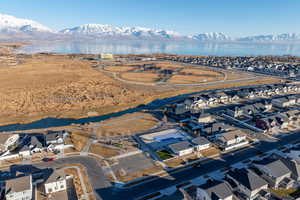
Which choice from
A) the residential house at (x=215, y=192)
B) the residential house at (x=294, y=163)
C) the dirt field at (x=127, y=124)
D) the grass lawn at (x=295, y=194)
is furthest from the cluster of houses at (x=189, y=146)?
the grass lawn at (x=295, y=194)

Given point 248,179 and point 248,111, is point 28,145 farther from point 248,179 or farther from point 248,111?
point 248,111

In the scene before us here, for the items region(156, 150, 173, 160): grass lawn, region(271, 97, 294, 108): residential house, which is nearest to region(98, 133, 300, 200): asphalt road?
region(156, 150, 173, 160): grass lawn

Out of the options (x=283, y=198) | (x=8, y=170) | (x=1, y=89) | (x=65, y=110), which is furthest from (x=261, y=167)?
(x=1, y=89)

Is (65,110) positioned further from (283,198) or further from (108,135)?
(283,198)

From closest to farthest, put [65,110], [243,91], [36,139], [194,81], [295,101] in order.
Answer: [36,139]
[65,110]
[295,101]
[243,91]
[194,81]

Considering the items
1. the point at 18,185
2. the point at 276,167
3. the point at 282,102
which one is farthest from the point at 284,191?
the point at 282,102

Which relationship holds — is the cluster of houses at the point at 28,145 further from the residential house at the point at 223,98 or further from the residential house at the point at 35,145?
the residential house at the point at 223,98
